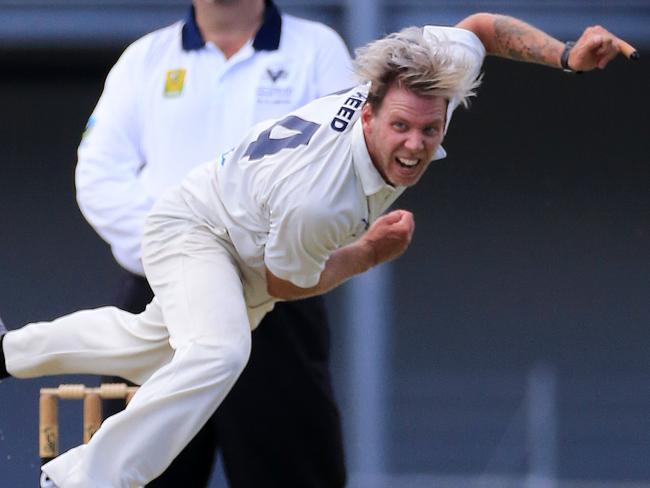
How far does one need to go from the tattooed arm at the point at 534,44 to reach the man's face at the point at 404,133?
0.32 metres

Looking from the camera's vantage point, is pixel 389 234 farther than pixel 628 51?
Yes

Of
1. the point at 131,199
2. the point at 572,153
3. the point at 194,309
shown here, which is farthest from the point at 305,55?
the point at 572,153

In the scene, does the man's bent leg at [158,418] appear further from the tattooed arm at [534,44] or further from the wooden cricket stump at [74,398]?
the tattooed arm at [534,44]

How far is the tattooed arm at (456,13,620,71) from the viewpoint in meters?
3.35

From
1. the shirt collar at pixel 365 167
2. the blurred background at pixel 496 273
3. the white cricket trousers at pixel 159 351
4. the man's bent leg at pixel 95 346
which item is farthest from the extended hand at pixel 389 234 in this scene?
the blurred background at pixel 496 273

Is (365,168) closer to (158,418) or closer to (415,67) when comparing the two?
(415,67)

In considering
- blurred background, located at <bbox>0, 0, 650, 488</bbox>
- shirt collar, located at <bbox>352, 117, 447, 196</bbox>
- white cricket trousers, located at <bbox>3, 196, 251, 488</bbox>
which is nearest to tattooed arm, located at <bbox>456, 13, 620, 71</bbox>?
shirt collar, located at <bbox>352, 117, 447, 196</bbox>

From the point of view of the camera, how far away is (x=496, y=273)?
742cm

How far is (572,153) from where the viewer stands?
7309 mm

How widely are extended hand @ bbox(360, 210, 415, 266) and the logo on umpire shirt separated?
0.52 m

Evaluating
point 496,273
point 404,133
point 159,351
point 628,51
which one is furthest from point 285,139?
point 496,273

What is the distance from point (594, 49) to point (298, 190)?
75 centimetres

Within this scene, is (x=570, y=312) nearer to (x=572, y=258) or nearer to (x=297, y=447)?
(x=572, y=258)

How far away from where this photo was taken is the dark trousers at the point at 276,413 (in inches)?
165
